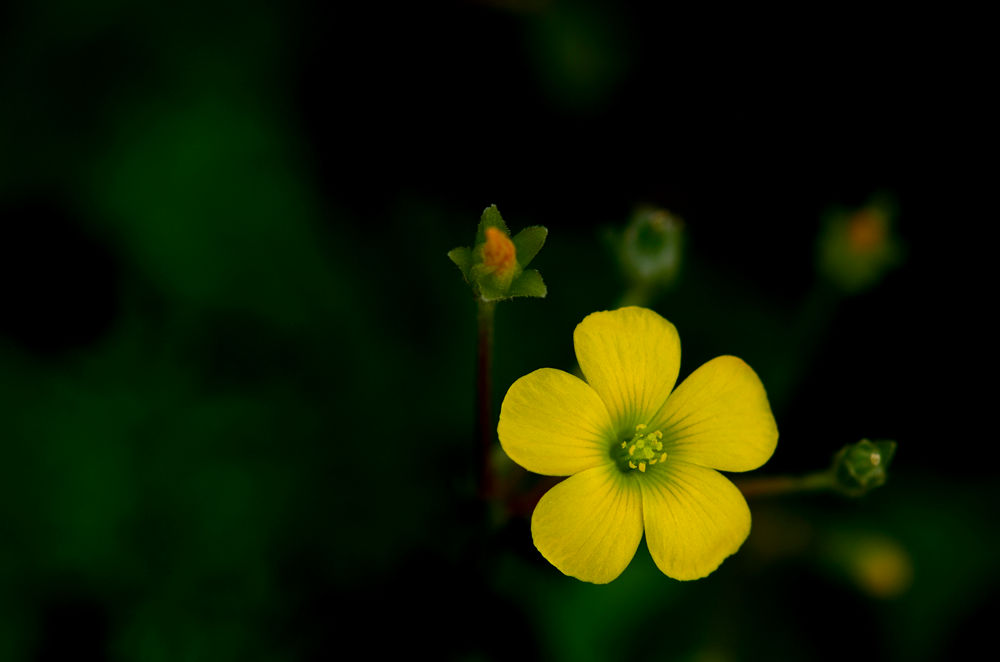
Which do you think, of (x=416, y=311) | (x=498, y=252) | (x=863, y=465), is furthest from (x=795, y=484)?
(x=416, y=311)

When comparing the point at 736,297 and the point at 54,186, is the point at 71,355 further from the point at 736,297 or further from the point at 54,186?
the point at 736,297

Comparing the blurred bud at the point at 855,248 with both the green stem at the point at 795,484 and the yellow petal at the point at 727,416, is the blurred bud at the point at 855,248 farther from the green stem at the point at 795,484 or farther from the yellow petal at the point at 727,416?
the yellow petal at the point at 727,416

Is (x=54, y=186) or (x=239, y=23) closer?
(x=54, y=186)

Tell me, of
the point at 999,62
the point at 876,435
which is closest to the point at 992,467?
the point at 876,435

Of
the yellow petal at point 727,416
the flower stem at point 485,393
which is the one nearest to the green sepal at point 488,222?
the flower stem at point 485,393

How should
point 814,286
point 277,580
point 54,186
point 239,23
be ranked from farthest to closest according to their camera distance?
1. point 814,286
2. point 239,23
3. point 54,186
4. point 277,580

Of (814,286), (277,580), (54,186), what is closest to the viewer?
(277,580)

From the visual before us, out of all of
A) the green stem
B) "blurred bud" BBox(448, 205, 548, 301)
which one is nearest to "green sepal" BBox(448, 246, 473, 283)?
"blurred bud" BBox(448, 205, 548, 301)
